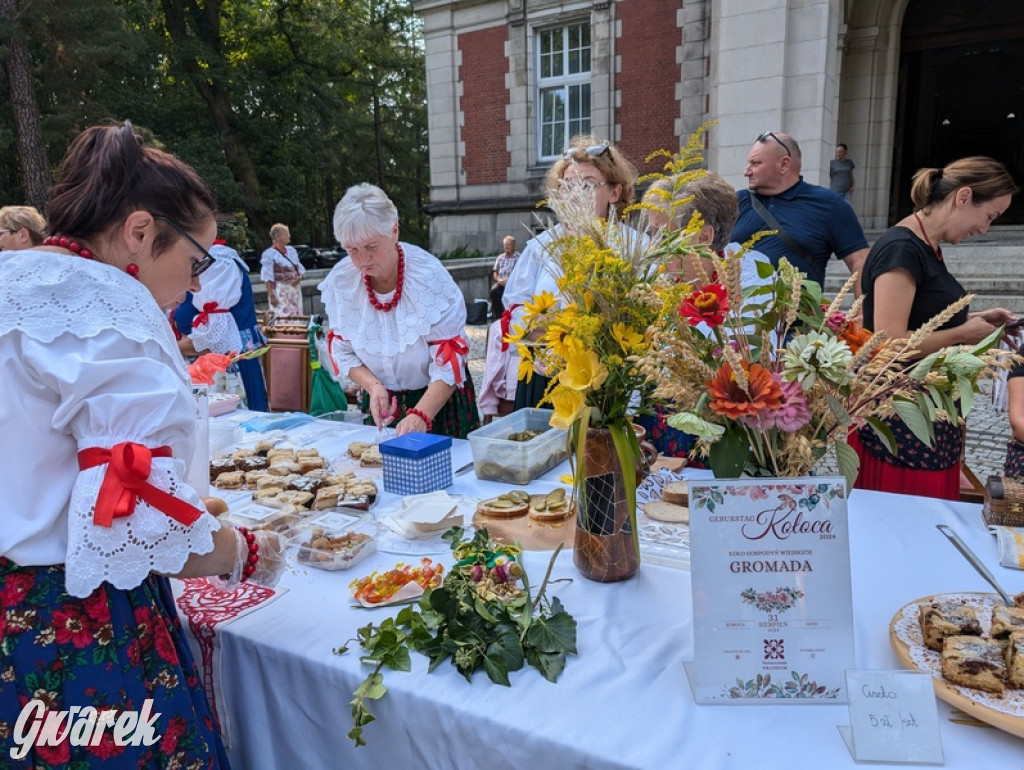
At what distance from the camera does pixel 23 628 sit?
1087mm

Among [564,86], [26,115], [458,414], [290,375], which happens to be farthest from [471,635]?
[26,115]

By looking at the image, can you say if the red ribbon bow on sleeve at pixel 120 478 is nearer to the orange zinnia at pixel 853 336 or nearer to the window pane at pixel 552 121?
the orange zinnia at pixel 853 336

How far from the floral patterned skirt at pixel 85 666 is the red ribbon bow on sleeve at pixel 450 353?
1.52 metres

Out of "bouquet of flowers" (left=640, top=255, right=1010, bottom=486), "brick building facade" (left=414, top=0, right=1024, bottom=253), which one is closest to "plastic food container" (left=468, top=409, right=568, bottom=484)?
"bouquet of flowers" (left=640, top=255, right=1010, bottom=486)

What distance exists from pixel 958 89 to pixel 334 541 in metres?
16.3

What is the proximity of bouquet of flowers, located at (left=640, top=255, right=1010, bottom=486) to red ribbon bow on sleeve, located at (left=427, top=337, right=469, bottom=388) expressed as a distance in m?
1.49

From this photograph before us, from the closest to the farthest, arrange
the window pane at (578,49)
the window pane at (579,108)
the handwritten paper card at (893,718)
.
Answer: the handwritten paper card at (893,718)
the window pane at (578,49)
the window pane at (579,108)

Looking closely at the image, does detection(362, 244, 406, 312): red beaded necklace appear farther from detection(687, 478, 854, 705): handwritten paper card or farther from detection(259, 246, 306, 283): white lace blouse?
detection(259, 246, 306, 283): white lace blouse

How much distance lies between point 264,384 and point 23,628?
138 inches

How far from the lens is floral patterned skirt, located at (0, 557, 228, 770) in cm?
109

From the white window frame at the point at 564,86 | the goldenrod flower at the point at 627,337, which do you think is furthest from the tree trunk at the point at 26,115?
the goldenrod flower at the point at 627,337

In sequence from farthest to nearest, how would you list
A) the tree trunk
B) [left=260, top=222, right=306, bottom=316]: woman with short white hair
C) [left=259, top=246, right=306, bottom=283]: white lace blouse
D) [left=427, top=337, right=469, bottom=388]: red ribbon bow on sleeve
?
1. the tree trunk
2. [left=259, top=246, right=306, bottom=283]: white lace blouse
3. [left=260, top=222, right=306, bottom=316]: woman with short white hair
4. [left=427, top=337, right=469, bottom=388]: red ribbon bow on sleeve

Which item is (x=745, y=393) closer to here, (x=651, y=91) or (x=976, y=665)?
(x=976, y=665)

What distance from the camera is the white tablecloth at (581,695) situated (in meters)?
0.98
